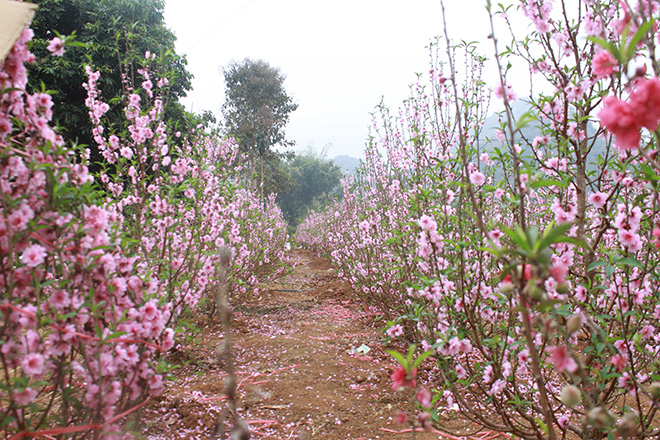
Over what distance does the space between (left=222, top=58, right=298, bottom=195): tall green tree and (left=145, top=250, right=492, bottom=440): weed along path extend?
52.1 ft

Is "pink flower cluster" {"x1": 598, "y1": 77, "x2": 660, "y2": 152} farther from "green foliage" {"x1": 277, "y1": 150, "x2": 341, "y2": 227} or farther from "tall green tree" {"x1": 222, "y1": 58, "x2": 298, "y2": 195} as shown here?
"green foliage" {"x1": 277, "y1": 150, "x2": 341, "y2": 227}

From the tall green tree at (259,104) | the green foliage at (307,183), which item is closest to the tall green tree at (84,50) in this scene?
the tall green tree at (259,104)

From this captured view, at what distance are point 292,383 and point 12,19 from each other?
11.5ft

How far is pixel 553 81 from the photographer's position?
2215 millimetres

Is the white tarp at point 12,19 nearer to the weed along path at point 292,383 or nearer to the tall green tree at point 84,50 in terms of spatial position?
the weed along path at point 292,383

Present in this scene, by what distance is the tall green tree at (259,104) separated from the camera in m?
21.4

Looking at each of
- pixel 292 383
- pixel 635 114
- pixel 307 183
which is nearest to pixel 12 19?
pixel 635 114

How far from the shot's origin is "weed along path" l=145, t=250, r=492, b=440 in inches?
111

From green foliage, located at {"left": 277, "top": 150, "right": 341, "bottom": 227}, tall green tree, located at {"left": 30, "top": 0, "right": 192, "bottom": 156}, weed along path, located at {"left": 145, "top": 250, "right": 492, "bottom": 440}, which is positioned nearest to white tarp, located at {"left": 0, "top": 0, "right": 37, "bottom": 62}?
weed along path, located at {"left": 145, "top": 250, "right": 492, "bottom": 440}

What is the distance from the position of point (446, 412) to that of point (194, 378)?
250cm

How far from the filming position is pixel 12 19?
46.8 inches

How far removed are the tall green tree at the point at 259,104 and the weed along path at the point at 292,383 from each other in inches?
625

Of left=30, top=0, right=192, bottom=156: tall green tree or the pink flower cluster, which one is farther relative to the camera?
left=30, top=0, right=192, bottom=156: tall green tree

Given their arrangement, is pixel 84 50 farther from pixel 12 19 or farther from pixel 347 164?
pixel 347 164
